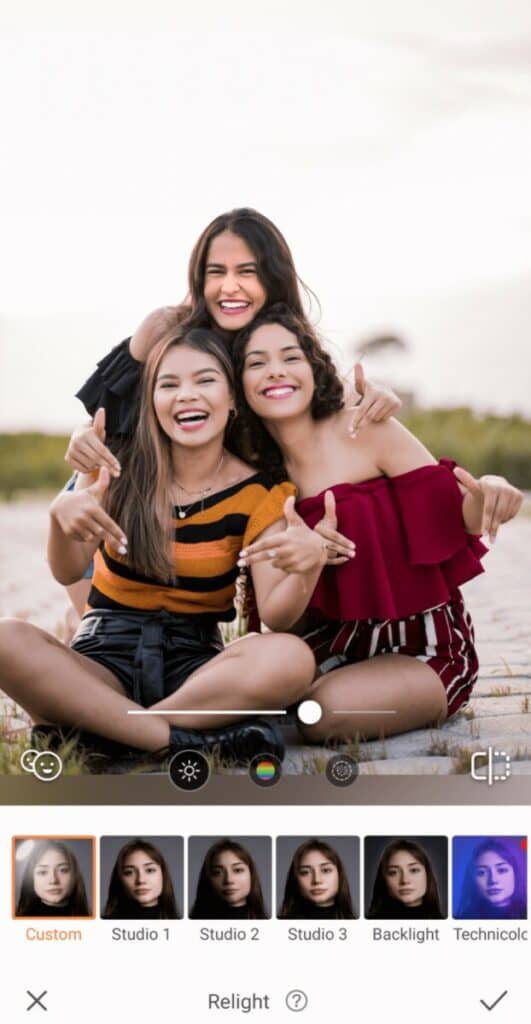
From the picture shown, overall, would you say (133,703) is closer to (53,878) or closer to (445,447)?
(53,878)

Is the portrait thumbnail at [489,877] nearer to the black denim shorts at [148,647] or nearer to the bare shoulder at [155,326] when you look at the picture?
the black denim shorts at [148,647]

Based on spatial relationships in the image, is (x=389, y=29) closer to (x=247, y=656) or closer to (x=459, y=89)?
(x=459, y=89)

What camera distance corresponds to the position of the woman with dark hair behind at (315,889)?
2031mm

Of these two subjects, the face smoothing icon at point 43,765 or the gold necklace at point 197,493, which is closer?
the face smoothing icon at point 43,765

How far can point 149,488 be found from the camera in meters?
2.29

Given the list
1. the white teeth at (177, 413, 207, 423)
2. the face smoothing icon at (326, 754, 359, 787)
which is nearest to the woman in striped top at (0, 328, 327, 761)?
the white teeth at (177, 413, 207, 423)

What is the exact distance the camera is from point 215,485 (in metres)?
2.32

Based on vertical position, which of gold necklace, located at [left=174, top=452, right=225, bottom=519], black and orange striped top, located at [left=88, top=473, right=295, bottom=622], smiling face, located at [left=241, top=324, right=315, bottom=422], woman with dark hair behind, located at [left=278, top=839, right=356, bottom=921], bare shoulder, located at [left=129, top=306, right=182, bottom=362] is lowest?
woman with dark hair behind, located at [left=278, top=839, right=356, bottom=921]

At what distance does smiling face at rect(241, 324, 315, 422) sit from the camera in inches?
88.6

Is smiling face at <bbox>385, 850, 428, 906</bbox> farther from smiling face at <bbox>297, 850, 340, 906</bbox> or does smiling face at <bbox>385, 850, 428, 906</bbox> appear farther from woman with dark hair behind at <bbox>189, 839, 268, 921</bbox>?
woman with dark hair behind at <bbox>189, 839, 268, 921</bbox>

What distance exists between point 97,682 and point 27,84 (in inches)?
34.6

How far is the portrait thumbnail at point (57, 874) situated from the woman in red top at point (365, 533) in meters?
0.39
